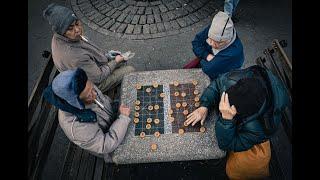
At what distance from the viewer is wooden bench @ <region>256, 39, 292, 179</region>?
157 inches

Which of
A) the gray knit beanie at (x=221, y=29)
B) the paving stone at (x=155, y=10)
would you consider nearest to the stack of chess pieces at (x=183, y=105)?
the gray knit beanie at (x=221, y=29)

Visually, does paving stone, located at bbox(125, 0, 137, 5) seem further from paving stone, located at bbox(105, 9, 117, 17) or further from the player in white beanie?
the player in white beanie

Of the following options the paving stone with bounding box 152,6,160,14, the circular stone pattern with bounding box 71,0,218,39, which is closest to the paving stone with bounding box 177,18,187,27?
the circular stone pattern with bounding box 71,0,218,39

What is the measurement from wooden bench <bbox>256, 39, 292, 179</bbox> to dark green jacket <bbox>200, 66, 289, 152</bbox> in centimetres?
76

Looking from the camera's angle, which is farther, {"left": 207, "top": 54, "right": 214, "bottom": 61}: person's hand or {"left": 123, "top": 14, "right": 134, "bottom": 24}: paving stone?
{"left": 123, "top": 14, "right": 134, "bottom": 24}: paving stone

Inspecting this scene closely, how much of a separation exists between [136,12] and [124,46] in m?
0.81

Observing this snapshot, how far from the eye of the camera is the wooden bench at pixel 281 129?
398cm

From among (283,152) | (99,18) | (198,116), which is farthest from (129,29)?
(283,152)

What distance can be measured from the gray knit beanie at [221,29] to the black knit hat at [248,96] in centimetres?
76

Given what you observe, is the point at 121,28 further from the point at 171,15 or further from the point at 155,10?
the point at 171,15

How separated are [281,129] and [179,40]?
2256 mm

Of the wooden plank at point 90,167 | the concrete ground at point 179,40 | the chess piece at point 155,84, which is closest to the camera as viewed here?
the chess piece at point 155,84

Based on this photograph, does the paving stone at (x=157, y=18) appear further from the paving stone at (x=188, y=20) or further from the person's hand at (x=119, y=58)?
the person's hand at (x=119, y=58)
